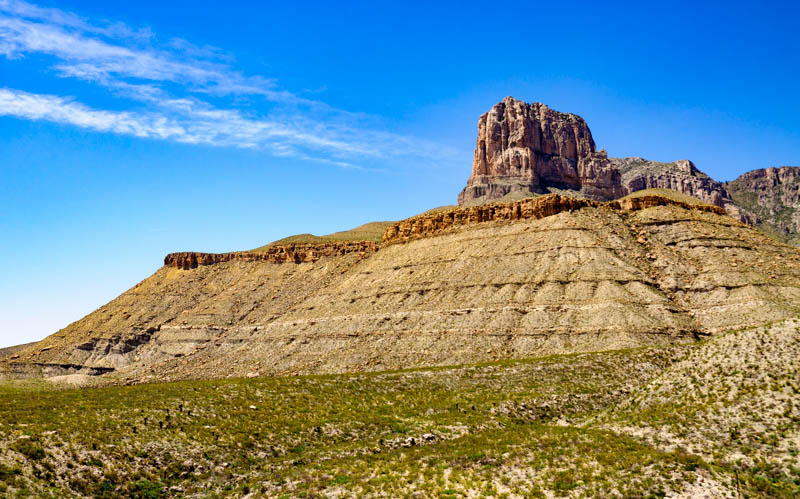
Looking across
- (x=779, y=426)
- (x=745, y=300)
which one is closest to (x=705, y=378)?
(x=779, y=426)

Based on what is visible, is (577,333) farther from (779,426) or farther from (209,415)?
(209,415)

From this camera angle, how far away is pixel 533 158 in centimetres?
18038

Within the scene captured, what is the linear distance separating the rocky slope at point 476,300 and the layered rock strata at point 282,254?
2966 mm

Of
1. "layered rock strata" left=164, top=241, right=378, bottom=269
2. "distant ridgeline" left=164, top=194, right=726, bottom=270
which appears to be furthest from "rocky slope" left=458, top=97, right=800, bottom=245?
"distant ridgeline" left=164, top=194, right=726, bottom=270

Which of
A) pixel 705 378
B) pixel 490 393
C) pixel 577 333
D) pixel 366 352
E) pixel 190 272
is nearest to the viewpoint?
pixel 705 378

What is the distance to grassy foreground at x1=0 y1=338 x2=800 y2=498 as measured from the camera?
25750 mm

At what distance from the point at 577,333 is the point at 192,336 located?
7222 cm

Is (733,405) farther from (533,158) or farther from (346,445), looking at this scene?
(533,158)

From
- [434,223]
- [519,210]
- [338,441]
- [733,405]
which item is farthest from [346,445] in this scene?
[434,223]

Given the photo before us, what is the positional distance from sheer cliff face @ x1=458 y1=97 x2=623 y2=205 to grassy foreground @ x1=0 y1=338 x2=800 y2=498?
136 m

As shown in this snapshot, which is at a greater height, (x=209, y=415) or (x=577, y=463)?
(x=209, y=415)

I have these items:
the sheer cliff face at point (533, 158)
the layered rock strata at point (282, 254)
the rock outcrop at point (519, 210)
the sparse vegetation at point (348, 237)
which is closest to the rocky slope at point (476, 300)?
the rock outcrop at point (519, 210)

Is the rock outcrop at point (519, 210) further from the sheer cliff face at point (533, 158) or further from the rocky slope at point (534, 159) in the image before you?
the sheer cliff face at point (533, 158)

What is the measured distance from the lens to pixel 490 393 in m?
44.7
